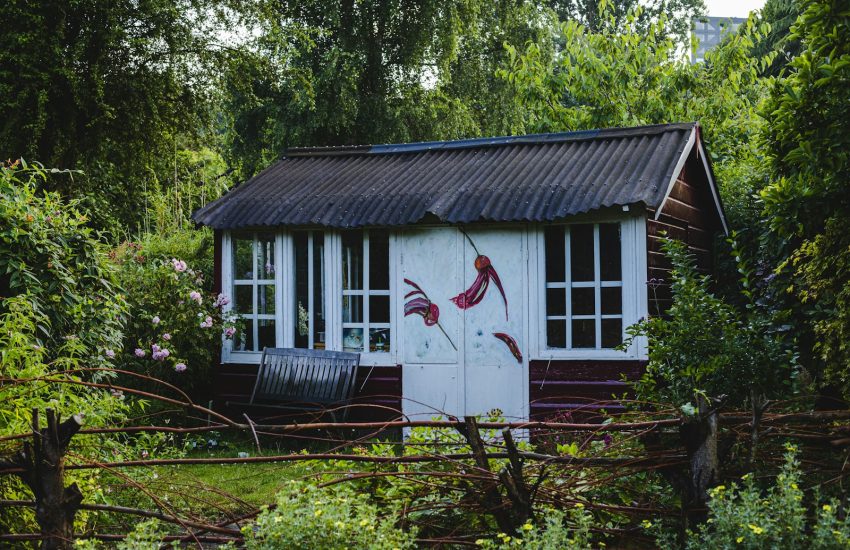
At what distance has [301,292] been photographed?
11406 millimetres

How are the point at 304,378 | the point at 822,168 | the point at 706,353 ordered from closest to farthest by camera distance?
1. the point at 822,168
2. the point at 706,353
3. the point at 304,378

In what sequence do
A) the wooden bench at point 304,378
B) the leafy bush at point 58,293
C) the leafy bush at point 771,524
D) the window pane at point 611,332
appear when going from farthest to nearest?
the wooden bench at point 304,378 < the window pane at point 611,332 < the leafy bush at point 58,293 < the leafy bush at point 771,524

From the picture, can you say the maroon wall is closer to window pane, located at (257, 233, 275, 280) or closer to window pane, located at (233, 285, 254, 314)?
window pane, located at (257, 233, 275, 280)

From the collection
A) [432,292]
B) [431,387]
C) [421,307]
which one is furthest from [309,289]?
[431,387]

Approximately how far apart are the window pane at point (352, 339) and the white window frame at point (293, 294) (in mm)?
68

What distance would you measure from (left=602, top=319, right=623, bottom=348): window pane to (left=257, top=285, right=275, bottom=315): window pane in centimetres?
450

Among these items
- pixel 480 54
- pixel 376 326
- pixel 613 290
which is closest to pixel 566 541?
pixel 613 290

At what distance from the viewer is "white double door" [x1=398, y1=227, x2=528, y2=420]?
1015 centimetres

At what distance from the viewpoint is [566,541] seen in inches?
132

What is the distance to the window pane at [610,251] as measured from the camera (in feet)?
32.1

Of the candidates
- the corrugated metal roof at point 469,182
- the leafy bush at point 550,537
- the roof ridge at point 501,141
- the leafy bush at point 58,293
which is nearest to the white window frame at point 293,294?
the corrugated metal roof at point 469,182

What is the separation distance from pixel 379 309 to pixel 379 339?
381 mm

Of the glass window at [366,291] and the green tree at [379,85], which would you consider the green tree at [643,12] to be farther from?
the glass window at [366,291]

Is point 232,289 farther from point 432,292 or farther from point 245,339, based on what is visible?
point 432,292
